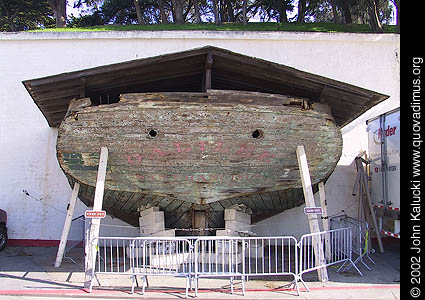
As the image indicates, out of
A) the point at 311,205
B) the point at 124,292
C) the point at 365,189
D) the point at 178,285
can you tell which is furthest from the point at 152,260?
the point at 365,189

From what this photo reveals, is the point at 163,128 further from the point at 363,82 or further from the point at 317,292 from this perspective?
the point at 363,82

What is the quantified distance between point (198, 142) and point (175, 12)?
16.3m

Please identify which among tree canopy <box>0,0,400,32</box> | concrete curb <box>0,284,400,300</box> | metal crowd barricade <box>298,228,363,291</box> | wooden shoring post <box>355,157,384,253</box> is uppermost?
tree canopy <box>0,0,400,32</box>

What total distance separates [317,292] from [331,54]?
735 cm

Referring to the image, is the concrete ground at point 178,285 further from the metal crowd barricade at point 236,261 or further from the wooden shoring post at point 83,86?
the wooden shoring post at point 83,86

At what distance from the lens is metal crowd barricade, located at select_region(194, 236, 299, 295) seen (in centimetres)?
587

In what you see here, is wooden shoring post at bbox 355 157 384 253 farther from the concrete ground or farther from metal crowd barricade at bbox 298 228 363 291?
metal crowd barricade at bbox 298 228 363 291

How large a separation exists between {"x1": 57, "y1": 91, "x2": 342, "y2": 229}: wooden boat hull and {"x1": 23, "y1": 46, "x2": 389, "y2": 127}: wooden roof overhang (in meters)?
0.51

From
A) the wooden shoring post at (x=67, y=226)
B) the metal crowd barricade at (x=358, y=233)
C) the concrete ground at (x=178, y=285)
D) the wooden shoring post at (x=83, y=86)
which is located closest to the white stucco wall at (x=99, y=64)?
the metal crowd barricade at (x=358, y=233)

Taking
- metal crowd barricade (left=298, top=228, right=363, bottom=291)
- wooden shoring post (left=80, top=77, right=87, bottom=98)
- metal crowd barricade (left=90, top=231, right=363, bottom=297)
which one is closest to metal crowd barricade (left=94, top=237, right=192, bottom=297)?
metal crowd barricade (left=90, top=231, right=363, bottom=297)

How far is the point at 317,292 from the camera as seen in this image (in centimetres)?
603

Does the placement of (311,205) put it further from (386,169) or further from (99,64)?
(99,64)

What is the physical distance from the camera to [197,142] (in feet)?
22.4
